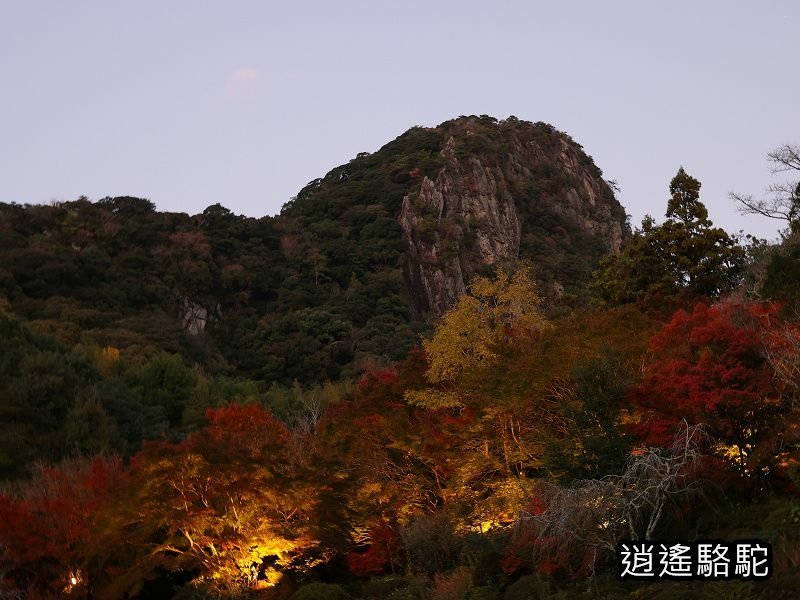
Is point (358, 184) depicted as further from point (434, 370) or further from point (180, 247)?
point (434, 370)

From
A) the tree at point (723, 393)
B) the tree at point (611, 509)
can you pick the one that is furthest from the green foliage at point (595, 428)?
the tree at point (611, 509)

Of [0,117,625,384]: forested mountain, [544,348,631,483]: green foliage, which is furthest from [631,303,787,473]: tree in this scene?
[0,117,625,384]: forested mountain

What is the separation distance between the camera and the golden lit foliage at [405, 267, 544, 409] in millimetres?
29234

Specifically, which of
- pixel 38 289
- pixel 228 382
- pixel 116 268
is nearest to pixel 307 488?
pixel 228 382

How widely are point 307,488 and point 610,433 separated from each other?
942cm

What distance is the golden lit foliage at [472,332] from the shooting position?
2923 cm

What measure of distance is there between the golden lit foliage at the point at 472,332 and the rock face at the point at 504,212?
51758 mm

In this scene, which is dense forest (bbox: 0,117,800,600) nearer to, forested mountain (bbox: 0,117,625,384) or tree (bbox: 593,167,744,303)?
tree (bbox: 593,167,744,303)

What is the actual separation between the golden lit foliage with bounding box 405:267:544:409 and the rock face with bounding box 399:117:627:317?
51.8 meters

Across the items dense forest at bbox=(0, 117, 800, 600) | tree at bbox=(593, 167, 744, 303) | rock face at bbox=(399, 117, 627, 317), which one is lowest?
dense forest at bbox=(0, 117, 800, 600)

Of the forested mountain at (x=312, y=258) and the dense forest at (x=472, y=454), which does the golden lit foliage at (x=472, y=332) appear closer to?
the dense forest at (x=472, y=454)

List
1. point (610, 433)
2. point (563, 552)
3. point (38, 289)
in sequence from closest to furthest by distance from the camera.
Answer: point (563, 552)
point (610, 433)
point (38, 289)

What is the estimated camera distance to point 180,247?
9075 centimetres

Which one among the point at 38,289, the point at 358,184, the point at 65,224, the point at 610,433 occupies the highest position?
the point at 358,184
